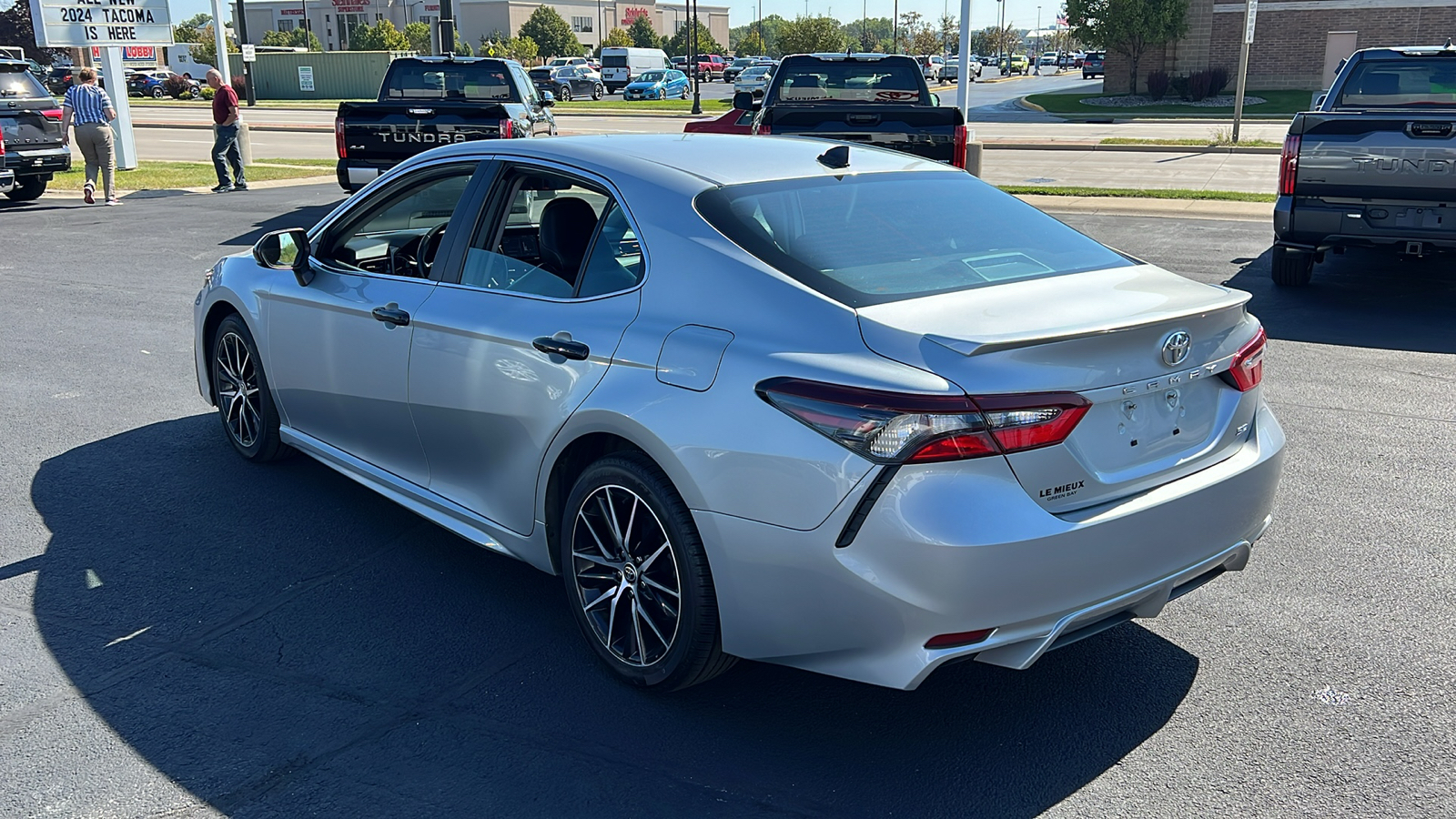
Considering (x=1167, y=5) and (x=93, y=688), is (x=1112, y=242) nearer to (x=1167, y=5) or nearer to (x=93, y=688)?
(x=93, y=688)

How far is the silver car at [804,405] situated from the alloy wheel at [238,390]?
4.00 ft

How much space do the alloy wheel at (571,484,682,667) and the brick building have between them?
4928cm

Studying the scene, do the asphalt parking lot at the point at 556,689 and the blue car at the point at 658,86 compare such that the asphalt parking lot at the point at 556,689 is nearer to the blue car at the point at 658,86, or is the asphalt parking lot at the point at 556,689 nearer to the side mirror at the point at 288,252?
the side mirror at the point at 288,252

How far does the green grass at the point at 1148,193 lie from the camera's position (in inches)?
654

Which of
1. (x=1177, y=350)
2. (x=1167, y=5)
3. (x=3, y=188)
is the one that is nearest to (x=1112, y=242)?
(x=1177, y=350)

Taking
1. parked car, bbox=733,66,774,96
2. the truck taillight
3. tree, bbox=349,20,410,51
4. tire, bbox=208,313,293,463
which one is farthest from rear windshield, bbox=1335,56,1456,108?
tree, bbox=349,20,410,51

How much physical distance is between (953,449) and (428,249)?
8.94 feet

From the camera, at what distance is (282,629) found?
424 centimetres

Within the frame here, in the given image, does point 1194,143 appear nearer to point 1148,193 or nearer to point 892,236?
point 1148,193

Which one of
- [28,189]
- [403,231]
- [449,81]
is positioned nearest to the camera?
[403,231]

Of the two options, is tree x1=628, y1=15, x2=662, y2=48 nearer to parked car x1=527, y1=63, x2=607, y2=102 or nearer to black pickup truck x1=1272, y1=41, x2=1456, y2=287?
parked car x1=527, y1=63, x2=607, y2=102

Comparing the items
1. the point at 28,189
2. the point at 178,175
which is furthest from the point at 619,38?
the point at 28,189

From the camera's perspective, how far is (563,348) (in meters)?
3.80

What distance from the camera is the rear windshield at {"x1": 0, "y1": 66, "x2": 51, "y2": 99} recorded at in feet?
59.7
